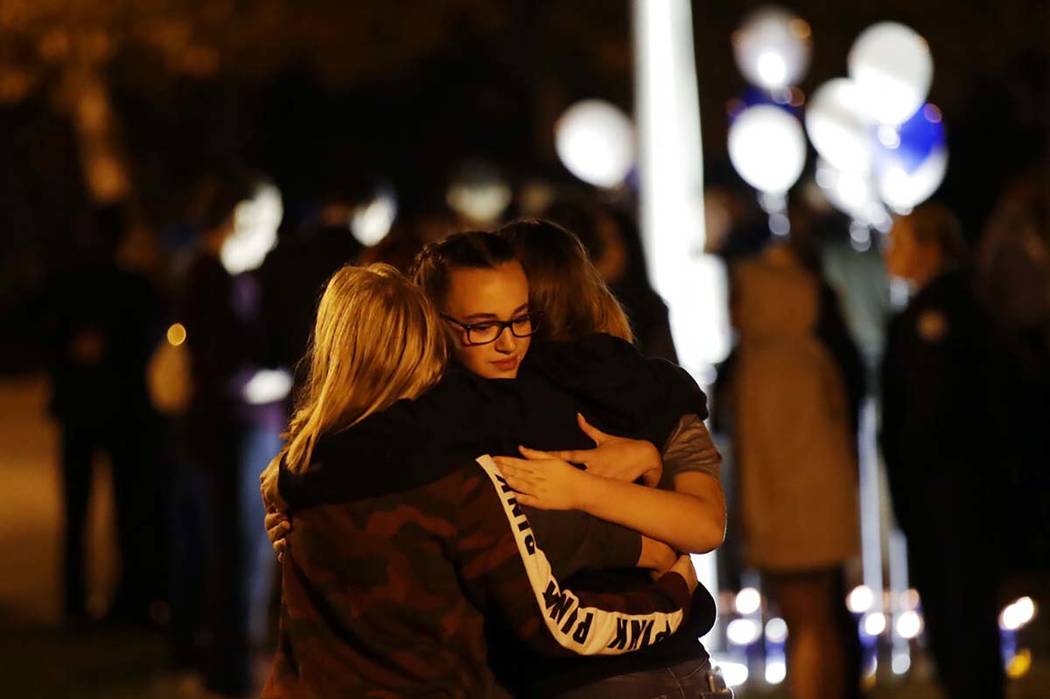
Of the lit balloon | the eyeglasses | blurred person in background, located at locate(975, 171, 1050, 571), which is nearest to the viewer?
the eyeglasses

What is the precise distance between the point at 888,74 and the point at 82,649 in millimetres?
6016

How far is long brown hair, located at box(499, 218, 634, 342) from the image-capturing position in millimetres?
3875

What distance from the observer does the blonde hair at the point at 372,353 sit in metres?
3.44

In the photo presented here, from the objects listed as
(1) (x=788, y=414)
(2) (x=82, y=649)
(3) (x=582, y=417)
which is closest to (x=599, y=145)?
(2) (x=82, y=649)

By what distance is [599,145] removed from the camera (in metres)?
18.2

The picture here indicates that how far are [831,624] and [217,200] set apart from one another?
3060 mm

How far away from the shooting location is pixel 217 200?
27.1 ft

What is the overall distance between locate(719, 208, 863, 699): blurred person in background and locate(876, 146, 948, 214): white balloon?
14.2 feet

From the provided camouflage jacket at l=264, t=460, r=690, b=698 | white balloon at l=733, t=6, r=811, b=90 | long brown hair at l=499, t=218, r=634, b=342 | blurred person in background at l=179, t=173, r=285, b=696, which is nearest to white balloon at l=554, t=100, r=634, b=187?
white balloon at l=733, t=6, r=811, b=90

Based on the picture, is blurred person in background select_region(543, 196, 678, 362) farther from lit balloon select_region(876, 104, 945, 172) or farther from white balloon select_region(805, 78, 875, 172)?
white balloon select_region(805, 78, 875, 172)

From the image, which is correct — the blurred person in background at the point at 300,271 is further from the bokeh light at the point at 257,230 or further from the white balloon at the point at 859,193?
the white balloon at the point at 859,193

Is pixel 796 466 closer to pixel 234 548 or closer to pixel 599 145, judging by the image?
pixel 234 548

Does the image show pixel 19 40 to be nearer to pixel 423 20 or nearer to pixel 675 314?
pixel 423 20

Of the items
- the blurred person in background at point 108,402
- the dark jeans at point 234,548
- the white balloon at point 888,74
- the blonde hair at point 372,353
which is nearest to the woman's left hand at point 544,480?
the blonde hair at point 372,353
